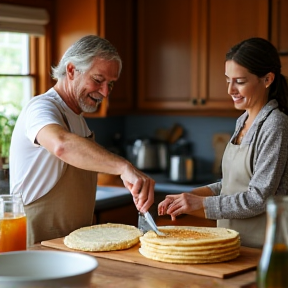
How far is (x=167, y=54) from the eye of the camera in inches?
180

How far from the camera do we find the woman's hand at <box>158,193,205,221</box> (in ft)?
7.32

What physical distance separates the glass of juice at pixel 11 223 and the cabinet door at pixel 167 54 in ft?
8.87

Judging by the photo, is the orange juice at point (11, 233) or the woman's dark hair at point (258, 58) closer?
the orange juice at point (11, 233)

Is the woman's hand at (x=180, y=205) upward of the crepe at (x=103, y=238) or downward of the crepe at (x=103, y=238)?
upward

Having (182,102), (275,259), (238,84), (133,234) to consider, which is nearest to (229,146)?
(238,84)

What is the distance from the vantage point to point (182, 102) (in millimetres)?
4531

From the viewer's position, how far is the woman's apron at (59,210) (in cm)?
237

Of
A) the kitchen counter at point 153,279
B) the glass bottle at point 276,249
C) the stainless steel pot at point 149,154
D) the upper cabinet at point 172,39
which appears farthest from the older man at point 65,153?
the stainless steel pot at point 149,154

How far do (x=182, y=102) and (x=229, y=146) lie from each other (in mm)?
2047

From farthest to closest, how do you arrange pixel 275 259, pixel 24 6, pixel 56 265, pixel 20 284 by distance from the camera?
pixel 24 6 → pixel 56 265 → pixel 20 284 → pixel 275 259

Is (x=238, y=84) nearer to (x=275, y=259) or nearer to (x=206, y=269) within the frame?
(x=206, y=269)

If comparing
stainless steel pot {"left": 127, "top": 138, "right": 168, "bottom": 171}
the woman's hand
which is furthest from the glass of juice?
stainless steel pot {"left": 127, "top": 138, "right": 168, "bottom": 171}

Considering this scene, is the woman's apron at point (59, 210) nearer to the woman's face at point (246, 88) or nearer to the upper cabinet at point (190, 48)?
the woman's face at point (246, 88)

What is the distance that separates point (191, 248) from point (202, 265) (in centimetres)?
6
